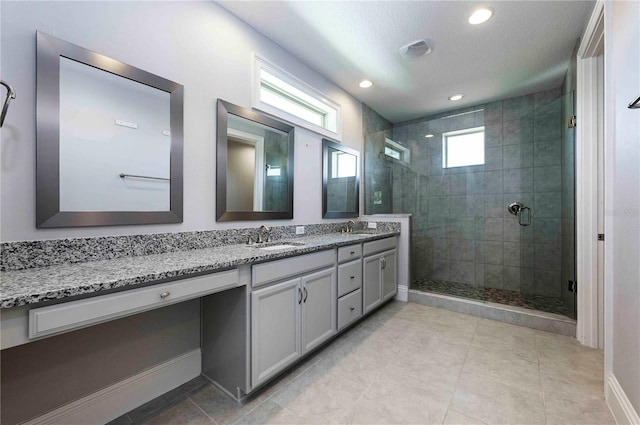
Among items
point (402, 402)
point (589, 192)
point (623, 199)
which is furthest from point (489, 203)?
point (402, 402)

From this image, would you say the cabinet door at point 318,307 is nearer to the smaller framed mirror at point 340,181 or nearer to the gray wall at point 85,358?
the gray wall at point 85,358

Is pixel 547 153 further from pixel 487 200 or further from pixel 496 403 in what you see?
pixel 496 403

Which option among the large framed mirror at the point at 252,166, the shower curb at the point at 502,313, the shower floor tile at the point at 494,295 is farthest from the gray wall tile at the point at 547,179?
the large framed mirror at the point at 252,166

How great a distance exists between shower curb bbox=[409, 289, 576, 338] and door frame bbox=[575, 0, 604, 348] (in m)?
0.15

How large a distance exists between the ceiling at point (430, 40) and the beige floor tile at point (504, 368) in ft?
8.42

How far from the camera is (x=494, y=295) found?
122 inches

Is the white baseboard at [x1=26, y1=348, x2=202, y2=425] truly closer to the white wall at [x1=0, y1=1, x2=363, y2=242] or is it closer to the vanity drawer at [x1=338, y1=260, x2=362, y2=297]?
the white wall at [x1=0, y1=1, x2=363, y2=242]

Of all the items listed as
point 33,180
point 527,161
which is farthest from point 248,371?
point 527,161

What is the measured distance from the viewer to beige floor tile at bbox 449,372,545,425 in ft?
4.54

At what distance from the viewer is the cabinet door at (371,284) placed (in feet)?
8.35

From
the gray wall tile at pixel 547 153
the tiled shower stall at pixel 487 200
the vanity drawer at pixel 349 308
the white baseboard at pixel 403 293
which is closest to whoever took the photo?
the vanity drawer at pixel 349 308

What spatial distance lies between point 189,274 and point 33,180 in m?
0.82

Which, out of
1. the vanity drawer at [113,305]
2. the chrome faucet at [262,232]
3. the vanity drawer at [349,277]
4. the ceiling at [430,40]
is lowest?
the vanity drawer at [349,277]

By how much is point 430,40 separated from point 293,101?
1.32m
